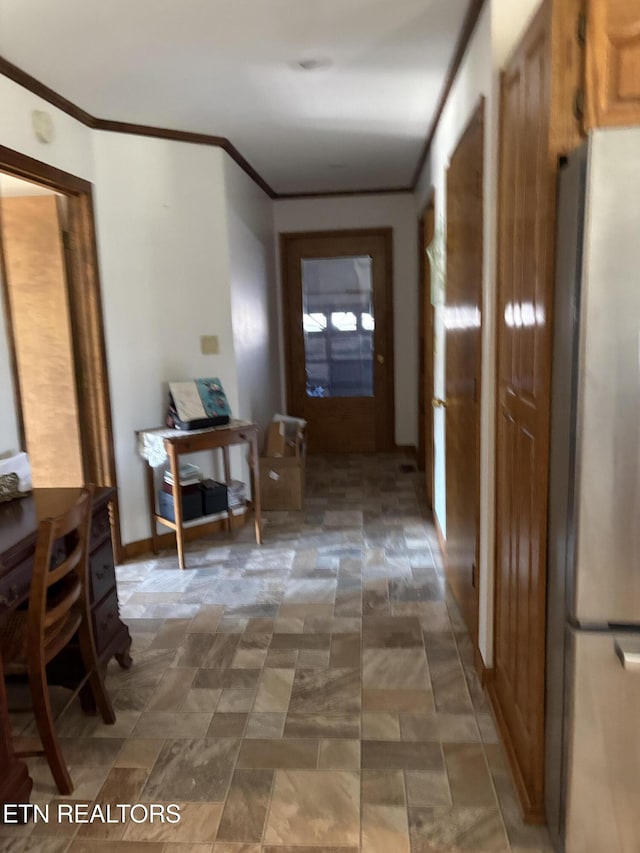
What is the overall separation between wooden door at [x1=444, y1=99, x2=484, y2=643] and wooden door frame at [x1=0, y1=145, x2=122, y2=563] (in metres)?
1.86

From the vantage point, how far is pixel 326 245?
582cm

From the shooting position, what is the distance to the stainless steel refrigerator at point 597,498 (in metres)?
1.29

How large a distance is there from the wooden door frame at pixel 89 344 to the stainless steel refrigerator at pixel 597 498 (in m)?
2.65

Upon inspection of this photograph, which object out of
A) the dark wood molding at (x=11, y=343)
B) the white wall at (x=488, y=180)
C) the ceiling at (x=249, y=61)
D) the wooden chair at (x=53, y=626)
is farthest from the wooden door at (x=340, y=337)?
the wooden chair at (x=53, y=626)

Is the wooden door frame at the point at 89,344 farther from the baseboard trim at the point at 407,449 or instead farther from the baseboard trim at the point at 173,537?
the baseboard trim at the point at 407,449

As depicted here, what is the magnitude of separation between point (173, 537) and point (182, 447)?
77 centimetres

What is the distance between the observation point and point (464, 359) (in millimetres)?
2682

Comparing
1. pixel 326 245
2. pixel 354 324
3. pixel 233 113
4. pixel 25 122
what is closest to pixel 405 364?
pixel 354 324

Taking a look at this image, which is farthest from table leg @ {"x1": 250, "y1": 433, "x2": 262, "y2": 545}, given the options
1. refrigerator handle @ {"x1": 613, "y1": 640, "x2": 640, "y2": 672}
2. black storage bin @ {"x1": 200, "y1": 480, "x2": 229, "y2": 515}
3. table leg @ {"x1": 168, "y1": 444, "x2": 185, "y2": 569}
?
refrigerator handle @ {"x1": 613, "y1": 640, "x2": 640, "y2": 672}

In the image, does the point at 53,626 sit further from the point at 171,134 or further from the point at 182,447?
the point at 171,134

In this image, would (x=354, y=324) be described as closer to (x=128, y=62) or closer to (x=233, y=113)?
(x=233, y=113)

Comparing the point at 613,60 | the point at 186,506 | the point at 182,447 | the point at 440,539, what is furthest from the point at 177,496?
the point at 613,60

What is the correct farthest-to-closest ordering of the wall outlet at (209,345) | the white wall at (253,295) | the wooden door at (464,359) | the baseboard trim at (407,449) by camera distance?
1. the baseboard trim at (407,449)
2. the white wall at (253,295)
3. the wall outlet at (209,345)
4. the wooden door at (464,359)

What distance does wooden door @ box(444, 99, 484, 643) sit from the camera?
238 centimetres
